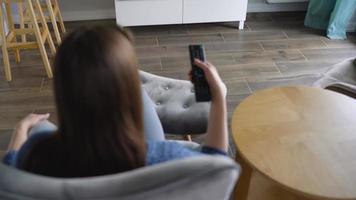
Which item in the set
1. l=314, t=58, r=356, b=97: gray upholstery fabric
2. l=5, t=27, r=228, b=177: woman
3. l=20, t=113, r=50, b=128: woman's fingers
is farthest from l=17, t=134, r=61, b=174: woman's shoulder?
l=314, t=58, r=356, b=97: gray upholstery fabric

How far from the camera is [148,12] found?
298 cm

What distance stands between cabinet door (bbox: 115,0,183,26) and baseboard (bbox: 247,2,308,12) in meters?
0.88

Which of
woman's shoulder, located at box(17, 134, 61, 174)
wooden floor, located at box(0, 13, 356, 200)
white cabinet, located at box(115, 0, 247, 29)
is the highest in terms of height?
woman's shoulder, located at box(17, 134, 61, 174)

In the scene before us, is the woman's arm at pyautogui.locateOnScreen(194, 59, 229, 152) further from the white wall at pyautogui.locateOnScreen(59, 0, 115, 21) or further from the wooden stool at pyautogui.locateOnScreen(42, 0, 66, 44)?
the white wall at pyautogui.locateOnScreen(59, 0, 115, 21)

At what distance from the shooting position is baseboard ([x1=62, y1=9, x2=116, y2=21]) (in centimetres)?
327

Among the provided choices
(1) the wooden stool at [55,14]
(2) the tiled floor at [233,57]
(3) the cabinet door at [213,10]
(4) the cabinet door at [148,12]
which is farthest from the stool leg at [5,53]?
(3) the cabinet door at [213,10]

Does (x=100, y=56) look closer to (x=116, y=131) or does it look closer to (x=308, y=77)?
(x=116, y=131)

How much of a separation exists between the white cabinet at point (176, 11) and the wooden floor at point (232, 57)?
A: 127mm

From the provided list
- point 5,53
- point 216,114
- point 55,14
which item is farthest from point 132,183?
point 55,14

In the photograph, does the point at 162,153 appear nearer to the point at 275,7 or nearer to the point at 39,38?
the point at 39,38

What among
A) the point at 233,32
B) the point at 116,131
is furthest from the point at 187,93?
the point at 233,32

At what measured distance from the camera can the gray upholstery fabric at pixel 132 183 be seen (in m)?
0.61

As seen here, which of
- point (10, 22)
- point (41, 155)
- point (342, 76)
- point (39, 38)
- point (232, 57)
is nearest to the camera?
point (41, 155)

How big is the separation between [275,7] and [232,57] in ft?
3.56
